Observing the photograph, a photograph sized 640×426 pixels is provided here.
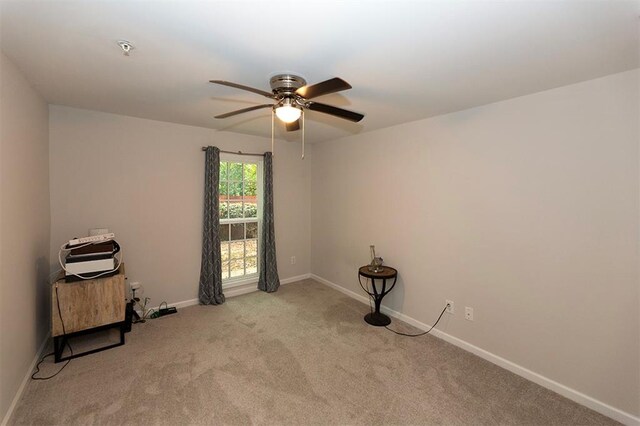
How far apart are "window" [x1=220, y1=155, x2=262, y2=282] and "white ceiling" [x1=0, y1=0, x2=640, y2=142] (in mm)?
1628

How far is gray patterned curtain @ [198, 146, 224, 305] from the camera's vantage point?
11.6ft

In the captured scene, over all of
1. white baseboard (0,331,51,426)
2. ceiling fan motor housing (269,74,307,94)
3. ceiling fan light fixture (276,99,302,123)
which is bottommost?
white baseboard (0,331,51,426)

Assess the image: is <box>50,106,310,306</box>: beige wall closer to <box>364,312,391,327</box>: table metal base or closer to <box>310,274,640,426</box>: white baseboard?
<box>364,312,391,327</box>: table metal base

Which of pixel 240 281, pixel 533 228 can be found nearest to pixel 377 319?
pixel 533 228

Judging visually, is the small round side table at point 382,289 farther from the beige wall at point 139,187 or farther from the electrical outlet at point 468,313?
the beige wall at point 139,187

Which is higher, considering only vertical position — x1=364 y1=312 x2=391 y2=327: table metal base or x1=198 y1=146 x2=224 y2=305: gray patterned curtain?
x1=198 y1=146 x2=224 y2=305: gray patterned curtain

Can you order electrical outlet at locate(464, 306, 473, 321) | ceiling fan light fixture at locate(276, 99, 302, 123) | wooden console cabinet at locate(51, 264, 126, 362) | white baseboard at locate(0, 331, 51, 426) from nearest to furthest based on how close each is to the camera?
white baseboard at locate(0, 331, 51, 426) → ceiling fan light fixture at locate(276, 99, 302, 123) → wooden console cabinet at locate(51, 264, 126, 362) → electrical outlet at locate(464, 306, 473, 321)

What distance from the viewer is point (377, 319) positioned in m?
3.14

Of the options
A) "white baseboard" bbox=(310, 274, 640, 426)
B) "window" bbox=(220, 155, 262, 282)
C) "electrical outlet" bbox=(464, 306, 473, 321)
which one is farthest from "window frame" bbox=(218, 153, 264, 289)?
"electrical outlet" bbox=(464, 306, 473, 321)

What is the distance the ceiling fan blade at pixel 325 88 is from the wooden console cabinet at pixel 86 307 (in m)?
2.37

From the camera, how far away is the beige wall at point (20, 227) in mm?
1727

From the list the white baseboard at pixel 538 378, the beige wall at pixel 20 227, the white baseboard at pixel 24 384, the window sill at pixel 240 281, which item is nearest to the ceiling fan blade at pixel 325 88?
the beige wall at pixel 20 227

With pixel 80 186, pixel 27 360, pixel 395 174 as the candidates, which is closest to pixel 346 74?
pixel 395 174

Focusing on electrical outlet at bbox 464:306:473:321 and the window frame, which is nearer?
electrical outlet at bbox 464:306:473:321
